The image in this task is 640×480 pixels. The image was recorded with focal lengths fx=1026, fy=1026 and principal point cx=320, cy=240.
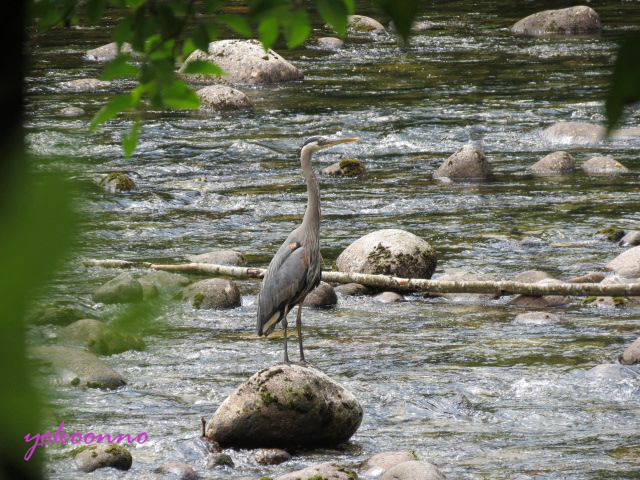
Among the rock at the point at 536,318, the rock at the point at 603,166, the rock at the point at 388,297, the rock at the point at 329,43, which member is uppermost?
the rock at the point at 329,43

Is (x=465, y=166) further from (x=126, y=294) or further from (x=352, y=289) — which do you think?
(x=126, y=294)

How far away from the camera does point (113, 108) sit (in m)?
1.60

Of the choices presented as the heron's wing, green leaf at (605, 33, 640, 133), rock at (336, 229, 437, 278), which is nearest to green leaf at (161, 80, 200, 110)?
green leaf at (605, 33, 640, 133)

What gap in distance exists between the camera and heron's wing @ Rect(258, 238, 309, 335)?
7.79 meters

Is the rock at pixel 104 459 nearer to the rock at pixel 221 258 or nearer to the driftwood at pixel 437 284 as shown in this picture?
the driftwood at pixel 437 284

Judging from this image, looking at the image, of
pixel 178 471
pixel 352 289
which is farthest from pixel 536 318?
pixel 178 471

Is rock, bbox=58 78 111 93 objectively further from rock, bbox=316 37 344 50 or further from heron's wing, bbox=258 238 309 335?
heron's wing, bbox=258 238 309 335

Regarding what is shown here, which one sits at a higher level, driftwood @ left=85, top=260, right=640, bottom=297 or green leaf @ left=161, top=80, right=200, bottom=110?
green leaf @ left=161, top=80, right=200, bottom=110

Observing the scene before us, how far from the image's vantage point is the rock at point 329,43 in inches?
931

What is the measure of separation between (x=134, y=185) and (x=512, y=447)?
8423 millimetres

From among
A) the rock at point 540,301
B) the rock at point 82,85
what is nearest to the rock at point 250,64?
the rock at point 82,85

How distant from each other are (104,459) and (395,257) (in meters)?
4.82

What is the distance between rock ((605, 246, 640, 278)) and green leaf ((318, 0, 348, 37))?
8.81 meters

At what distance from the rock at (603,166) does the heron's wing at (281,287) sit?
737cm
